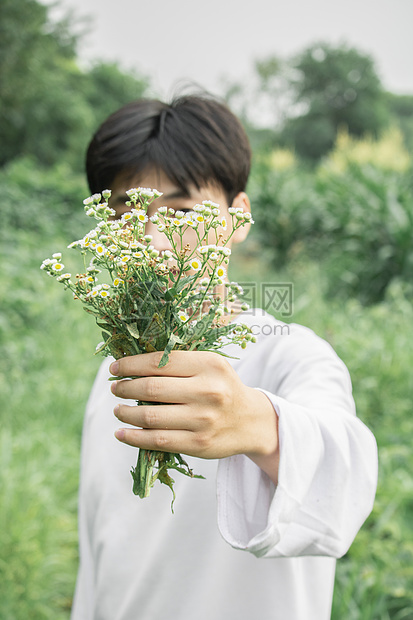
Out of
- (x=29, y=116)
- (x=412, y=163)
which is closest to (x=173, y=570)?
(x=412, y=163)

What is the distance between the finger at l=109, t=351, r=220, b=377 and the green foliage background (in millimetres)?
561

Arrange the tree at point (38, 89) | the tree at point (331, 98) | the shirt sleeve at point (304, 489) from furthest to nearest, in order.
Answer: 1. the tree at point (331, 98)
2. the tree at point (38, 89)
3. the shirt sleeve at point (304, 489)

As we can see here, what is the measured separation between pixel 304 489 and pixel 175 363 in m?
0.32

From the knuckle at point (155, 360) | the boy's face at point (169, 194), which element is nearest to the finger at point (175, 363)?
the knuckle at point (155, 360)

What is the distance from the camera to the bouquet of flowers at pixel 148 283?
0.67 m

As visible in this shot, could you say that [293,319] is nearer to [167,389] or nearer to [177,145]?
[177,145]

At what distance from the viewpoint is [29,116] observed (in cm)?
1563

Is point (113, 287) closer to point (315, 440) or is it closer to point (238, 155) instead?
point (315, 440)

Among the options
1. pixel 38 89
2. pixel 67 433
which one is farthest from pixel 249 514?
pixel 38 89

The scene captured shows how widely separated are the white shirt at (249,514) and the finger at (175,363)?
17 centimetres

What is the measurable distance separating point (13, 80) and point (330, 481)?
14.3m

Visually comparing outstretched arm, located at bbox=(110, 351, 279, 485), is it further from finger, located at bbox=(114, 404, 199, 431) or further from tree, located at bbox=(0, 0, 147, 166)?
tree, located at bbox=(0, 0, 147, 166)

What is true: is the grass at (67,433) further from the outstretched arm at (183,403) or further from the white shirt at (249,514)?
the outstretched arm at (183,403)

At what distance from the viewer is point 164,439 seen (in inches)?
27.4
